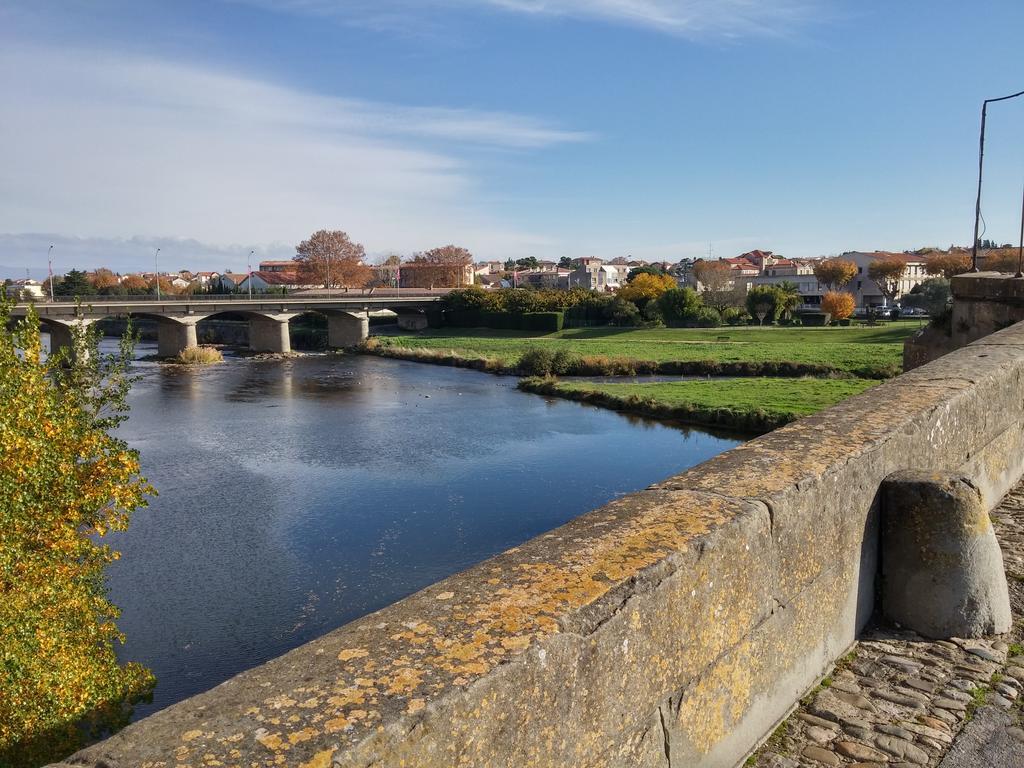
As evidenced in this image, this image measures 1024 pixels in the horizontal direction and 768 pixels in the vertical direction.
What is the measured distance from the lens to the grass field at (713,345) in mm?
41844

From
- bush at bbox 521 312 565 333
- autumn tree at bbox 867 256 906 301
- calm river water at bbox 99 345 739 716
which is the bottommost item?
calm river water at bbox 99 345 739 716

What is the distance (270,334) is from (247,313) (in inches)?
95.5

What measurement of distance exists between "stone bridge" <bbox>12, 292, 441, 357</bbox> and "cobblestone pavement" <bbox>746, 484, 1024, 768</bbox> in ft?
183

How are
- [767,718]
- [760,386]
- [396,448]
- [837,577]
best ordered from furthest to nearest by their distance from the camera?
1. [760,386]
2. [396,448]
3. [837,577]
4. [767,718]

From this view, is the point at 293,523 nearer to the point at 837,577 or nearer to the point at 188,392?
the point at 837,577

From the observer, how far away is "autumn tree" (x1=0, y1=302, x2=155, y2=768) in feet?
25.0

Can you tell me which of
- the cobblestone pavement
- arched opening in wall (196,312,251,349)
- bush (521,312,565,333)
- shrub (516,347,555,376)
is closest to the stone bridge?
arched opening in wall (196,312,251,349)

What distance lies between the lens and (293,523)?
18.4 meters

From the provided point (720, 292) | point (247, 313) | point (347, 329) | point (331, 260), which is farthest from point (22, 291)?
point (331, 260)

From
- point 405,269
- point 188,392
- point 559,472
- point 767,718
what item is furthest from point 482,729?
point 405,269

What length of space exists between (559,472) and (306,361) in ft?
135

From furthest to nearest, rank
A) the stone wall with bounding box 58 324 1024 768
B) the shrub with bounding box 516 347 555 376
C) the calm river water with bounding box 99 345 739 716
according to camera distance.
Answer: the shrub with bounding box 516 347 555 376, the calm river water with bounding box 99 345 739 716, the stone wall with bounding box 58 324 1024 768

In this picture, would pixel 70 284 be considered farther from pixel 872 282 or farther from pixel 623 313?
pixel 872 282

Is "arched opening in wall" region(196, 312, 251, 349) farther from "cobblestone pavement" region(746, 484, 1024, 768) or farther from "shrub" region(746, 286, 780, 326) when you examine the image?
"cobblestone pavement" region(746, 484, 1024, 768)
